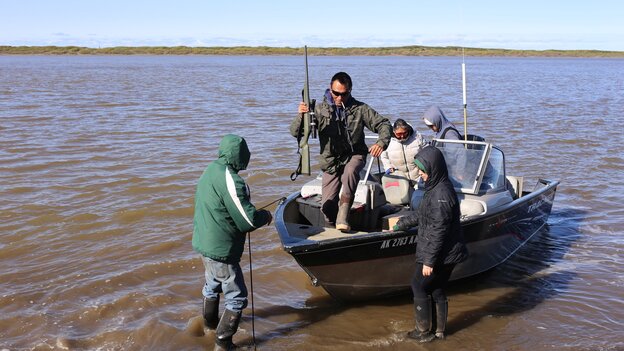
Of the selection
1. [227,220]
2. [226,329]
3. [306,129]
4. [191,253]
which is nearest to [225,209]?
[227,220]

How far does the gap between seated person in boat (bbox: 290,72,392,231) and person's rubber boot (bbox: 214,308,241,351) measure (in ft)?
5.04

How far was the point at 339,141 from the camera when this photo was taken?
6680 mm

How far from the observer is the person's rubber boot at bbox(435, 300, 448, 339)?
5.97m

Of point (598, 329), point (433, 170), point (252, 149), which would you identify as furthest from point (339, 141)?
point (252, 149)

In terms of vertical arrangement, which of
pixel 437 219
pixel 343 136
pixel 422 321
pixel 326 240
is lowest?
pixel 422 321

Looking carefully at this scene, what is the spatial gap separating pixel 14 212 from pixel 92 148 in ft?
15.9

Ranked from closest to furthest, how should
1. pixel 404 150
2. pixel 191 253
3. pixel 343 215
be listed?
pixel 343 215 < pixel 404 150 < pixel 191 253

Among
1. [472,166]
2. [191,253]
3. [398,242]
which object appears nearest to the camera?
[398,242]

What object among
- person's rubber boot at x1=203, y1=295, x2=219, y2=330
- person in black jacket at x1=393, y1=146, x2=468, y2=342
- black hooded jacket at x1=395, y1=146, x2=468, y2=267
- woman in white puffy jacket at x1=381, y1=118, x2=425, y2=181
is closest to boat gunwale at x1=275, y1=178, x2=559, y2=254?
person in black jacket at x1=393, y1=146, x2=468, y2=342

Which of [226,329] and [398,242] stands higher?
[398,242]

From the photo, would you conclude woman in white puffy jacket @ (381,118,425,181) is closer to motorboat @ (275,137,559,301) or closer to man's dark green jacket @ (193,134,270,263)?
motorboat @ (275,137,559,301)

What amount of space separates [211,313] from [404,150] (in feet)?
9.57

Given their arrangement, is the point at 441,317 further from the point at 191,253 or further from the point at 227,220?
the point at 191,253

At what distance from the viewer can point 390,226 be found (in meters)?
6.86
